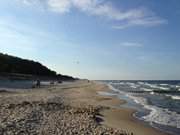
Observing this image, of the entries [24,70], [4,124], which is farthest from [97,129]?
[24,70]

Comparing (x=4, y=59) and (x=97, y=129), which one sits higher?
(x=4, y=59)

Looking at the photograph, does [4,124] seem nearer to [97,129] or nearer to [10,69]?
[97,129]

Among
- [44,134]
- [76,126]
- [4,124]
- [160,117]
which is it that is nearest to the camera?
[44,134]

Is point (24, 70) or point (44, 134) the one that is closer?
point (44, 134)

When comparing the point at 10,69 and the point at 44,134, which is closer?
the point at 44,134

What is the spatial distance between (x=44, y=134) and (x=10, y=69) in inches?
3372

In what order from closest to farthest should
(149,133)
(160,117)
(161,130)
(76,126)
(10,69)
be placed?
(76,126)
(149,133)
(161,130)
(160,117)
(10,69)

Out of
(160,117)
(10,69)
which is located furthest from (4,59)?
(160,117)

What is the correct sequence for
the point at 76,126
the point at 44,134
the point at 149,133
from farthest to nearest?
the point at 149,133
the point at 76,126
the point at 44,134

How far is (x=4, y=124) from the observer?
35.2ft

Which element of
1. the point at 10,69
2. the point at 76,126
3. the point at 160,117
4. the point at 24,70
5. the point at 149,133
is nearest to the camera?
the point at 76,126

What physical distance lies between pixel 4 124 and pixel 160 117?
10482mm

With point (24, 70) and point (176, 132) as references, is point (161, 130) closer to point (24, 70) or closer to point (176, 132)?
point (176, 132)

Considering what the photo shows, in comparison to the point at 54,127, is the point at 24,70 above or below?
above
